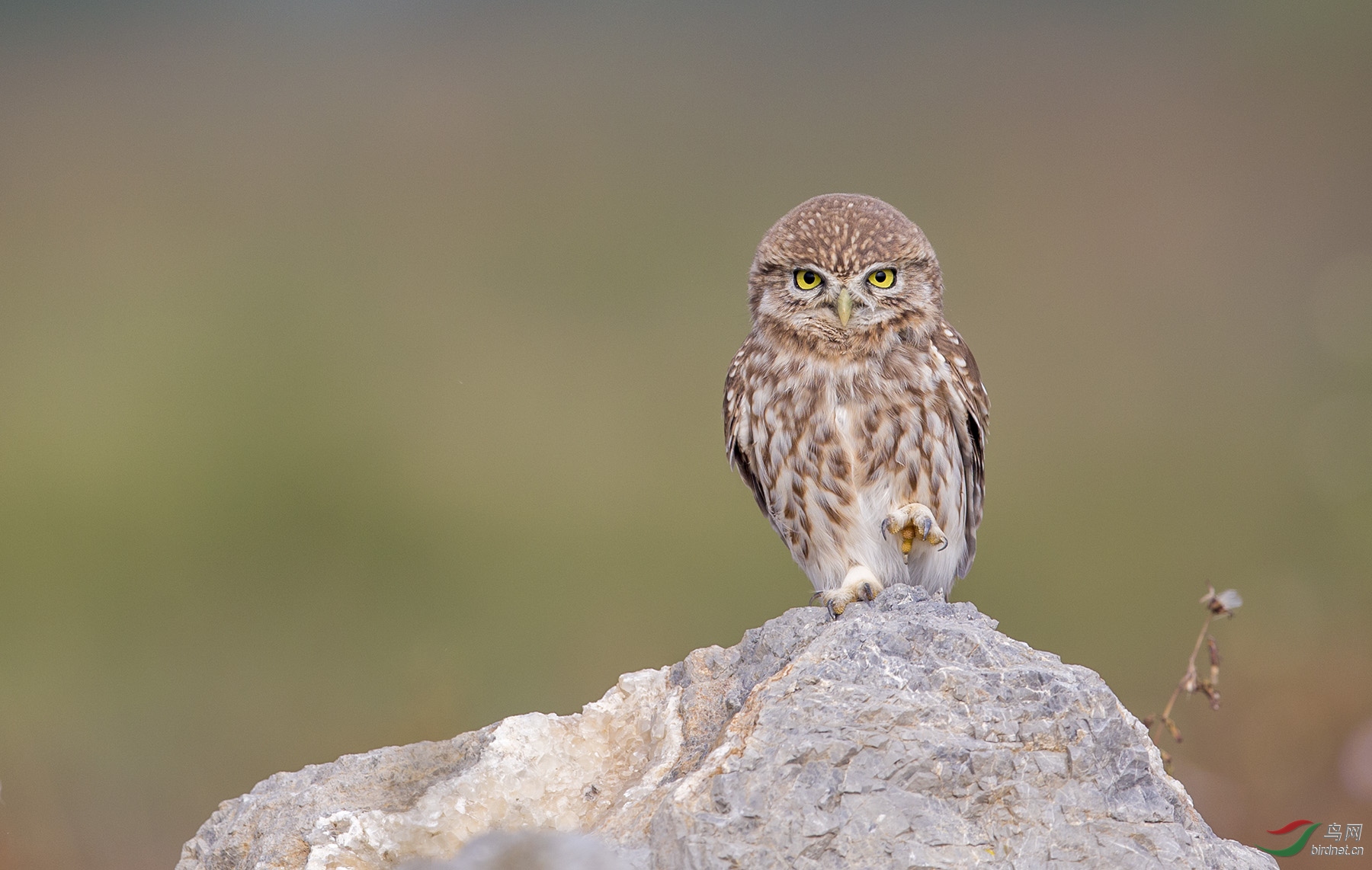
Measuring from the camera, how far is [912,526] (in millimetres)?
3055

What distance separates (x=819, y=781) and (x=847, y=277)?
1.41m

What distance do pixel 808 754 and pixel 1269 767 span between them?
2.43 meters

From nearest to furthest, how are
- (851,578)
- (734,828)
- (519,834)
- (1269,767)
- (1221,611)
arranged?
(734,828)
(519,834)
(1221,611)
(851,578)
(1269,767)

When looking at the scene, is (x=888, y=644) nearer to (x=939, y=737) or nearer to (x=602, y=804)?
(x=939, y=737)

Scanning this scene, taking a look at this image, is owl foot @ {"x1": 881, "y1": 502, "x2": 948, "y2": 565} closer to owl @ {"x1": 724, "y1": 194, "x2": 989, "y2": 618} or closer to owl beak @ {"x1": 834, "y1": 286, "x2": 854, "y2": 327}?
owl @ {"x1": 724, "y1": 194, "x2": 989, "y2": 618}

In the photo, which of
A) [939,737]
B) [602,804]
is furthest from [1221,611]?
[602,804]

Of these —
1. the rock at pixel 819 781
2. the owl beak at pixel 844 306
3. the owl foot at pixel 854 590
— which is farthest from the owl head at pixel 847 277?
the rock at pixel 819 781

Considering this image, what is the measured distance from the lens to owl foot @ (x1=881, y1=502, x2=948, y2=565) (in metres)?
3.02

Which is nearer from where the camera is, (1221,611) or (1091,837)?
(1091,837)

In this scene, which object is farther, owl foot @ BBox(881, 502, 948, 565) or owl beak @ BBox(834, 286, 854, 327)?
owl foot @ BBox(881, 502, 948, 565)

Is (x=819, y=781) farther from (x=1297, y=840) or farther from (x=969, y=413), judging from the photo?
(x=1297, y=840)

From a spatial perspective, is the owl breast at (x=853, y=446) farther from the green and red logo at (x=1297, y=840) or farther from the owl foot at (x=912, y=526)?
the green and red logo at (x=1297, y=840)

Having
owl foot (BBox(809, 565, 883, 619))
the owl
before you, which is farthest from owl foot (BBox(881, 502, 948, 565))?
owl foot (BBox(809, 565, 883, 619))

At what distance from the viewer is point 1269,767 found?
362 centimetres
